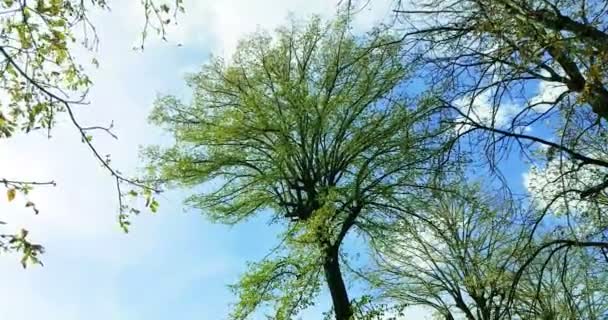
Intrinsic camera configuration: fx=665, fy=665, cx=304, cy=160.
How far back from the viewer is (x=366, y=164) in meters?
16.0

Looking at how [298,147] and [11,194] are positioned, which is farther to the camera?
[298,147]

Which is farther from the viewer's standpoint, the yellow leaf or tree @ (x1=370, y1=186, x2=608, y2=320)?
tree @ (x1=370, y1=186, x2=608, y2=320)

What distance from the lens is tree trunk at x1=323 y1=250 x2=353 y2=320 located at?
1462 cm

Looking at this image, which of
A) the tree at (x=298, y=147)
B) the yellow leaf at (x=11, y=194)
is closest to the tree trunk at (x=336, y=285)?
the tree at (x=298, y=147)

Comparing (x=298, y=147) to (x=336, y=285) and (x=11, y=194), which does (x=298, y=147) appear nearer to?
(x=336, y=285)

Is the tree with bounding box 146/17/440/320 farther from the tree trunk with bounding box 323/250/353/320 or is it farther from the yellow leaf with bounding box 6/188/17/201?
the yellow leaf with bounding box 6/188/17/201

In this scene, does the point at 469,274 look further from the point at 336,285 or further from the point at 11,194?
the point at 11,194

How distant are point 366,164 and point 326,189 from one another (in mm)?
1244

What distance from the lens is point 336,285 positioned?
48.7 feet

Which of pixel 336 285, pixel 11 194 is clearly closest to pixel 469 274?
pixel 336 285

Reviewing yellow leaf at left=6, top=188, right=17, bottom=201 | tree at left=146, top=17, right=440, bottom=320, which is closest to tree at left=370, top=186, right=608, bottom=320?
tree at left=146, top=17, right=440, bottom=320

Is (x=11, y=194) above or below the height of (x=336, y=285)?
below

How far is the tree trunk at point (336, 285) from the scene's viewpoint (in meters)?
14.6

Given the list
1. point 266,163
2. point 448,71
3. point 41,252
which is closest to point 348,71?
point 266,163
